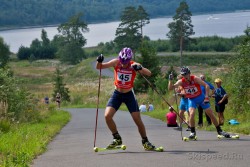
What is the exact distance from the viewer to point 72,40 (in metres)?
129

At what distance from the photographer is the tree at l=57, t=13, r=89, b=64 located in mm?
125688

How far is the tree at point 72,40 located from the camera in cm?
12569

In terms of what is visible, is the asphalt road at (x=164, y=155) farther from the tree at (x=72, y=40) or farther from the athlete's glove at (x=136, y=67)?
the tree at (x=72, y=40)

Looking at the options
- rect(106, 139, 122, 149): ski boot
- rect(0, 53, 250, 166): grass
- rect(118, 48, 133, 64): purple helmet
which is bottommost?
rect(0, 53, 250, 166): grass

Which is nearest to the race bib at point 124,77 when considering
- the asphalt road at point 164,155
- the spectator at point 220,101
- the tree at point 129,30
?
the asphalt road at point 164,155

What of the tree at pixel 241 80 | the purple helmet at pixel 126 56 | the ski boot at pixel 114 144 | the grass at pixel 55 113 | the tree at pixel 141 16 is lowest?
the grass at pixel 55 113

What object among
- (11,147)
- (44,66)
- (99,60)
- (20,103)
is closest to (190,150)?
(99,60)

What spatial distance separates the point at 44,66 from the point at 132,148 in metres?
113

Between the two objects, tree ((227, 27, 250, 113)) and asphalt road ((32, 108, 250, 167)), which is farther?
tree ((227, 27, 250, 113))

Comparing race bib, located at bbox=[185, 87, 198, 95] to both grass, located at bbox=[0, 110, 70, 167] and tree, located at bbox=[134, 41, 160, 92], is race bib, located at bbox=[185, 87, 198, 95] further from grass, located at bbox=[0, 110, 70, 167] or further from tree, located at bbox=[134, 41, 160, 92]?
tree, located at bbox=[134, 41, 160, 92]

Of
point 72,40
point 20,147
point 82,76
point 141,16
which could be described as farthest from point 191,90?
point 72,40

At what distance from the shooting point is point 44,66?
12319 centimetres

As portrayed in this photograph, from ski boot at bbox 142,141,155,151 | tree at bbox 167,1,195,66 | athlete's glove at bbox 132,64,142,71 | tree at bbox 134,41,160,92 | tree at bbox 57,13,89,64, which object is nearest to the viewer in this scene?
athlete's glove at bbox 132,64,142,71

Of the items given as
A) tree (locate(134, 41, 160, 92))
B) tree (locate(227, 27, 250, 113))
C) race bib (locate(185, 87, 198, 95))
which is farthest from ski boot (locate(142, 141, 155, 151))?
tree (locate(134, 41, 160, 92))
